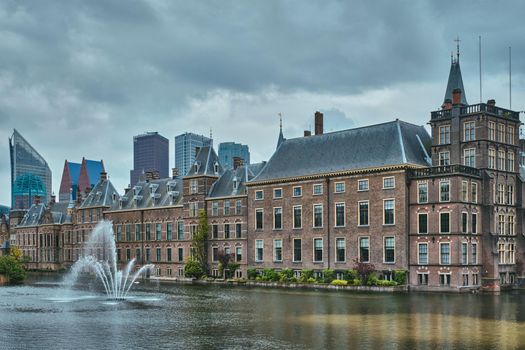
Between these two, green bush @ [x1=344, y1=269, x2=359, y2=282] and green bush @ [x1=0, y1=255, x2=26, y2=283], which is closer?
green bush @ [x1=344, y1=269, x2=359, y2=282]

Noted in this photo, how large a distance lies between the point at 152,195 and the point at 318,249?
110 feet

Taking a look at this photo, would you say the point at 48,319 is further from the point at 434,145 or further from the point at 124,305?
the point at 434,145

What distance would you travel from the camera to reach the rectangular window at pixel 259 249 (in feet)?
260

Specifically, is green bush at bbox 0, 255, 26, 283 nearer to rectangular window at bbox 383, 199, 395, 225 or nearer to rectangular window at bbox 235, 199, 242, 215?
rectangular window at bbox 235, 199, 242, 215

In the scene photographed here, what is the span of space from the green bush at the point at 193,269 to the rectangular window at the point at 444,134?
111ft

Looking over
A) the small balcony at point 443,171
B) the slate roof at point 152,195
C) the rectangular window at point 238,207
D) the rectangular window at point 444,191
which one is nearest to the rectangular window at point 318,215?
the small balcony at point 443,171

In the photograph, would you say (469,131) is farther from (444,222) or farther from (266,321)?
(266,321)

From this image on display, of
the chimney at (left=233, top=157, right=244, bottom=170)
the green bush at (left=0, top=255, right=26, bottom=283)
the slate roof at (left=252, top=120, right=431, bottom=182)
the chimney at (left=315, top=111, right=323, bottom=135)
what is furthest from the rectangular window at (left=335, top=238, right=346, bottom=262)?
the green bush at (left=0, top=255, right=26, bottom=283)

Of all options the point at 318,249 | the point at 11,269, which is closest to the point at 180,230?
the point at 11,269

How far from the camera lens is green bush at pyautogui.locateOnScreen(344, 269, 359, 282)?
6700 centimetres

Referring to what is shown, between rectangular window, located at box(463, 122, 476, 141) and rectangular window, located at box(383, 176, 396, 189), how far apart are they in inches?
321

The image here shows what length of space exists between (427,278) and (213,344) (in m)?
37.9

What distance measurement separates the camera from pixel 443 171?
2505 inches

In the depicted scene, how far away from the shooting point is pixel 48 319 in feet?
132
